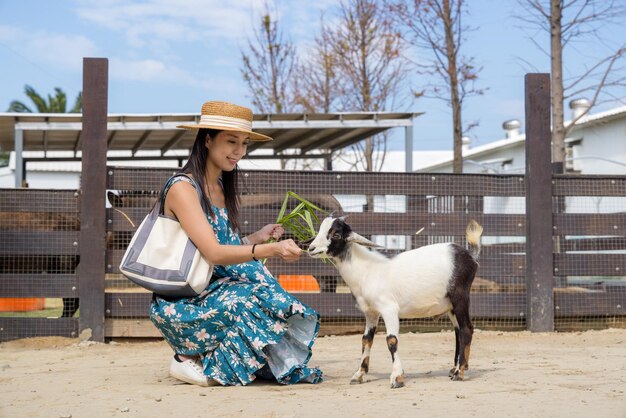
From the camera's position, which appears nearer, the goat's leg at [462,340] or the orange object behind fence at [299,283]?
the goat's leg at [462,340]

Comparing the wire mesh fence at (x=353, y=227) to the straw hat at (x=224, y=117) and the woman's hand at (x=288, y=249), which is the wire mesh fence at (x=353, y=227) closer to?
the straw hat at (x=224, y=117)

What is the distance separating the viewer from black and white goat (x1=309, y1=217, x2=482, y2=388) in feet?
15.3

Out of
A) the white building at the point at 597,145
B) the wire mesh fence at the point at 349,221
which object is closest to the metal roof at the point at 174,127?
the white building at the point at 597,145

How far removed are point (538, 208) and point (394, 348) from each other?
3786 mm

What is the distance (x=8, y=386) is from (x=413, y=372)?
2.54 m

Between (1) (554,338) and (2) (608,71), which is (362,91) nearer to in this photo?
(2) (608,71)

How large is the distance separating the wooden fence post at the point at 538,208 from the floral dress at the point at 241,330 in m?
3.64

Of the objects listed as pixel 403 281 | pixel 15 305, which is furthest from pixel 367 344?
pixel 15 305

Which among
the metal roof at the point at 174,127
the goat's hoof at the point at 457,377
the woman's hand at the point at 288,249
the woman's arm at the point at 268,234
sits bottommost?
the goat's hoof at the point at 457,377

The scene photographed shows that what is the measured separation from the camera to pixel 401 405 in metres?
3.86

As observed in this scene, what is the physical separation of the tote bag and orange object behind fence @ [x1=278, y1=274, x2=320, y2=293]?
3.36m

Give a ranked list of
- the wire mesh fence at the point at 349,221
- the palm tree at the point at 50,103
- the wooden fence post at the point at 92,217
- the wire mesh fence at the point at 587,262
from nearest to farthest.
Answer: the wooden fence post at the point at 92,217
the wire mesh fence at the point at 349,221
the wire mesh fence at the point at 587,262
the palm tree at the point at 50,103

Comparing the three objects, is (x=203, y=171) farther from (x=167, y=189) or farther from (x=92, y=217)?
(x=92, y=217)

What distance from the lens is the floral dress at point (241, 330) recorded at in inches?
179
